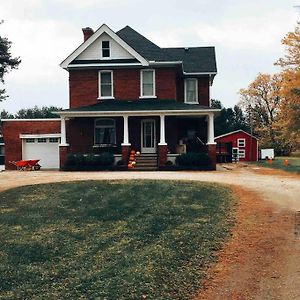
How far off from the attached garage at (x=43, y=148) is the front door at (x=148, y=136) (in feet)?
20.9

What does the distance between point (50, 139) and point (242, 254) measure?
87.6 ft

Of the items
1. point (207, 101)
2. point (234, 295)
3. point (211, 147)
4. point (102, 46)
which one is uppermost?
point (102, 46)

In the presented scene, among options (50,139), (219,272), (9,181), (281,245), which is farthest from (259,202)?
(50,139)

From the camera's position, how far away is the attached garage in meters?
34.9

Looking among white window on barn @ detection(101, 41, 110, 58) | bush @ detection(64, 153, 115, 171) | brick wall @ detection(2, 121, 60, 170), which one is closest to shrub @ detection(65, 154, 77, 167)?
bush @ detection(64, 153, 115, 171)

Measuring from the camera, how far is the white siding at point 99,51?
32438 mm

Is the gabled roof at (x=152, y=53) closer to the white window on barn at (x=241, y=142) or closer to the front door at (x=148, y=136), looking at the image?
the front door at (x=148, y=136)

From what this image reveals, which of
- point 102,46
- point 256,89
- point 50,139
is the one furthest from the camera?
point 256,89

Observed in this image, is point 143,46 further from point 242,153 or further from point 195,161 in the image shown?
point 242,153

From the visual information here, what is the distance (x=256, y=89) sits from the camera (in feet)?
252

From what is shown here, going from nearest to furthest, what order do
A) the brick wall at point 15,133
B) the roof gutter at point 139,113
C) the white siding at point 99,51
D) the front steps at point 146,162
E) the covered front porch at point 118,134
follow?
1. the front steps at point 146,162
2. the roof gutter at point 139,113
3. the white siding at point 99,51
4. the covered front porch at point 118,134
5. the brick wall at point 15,133

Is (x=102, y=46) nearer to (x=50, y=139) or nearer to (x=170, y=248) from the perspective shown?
(x=50, y=139)

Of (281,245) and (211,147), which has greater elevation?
(211,147)

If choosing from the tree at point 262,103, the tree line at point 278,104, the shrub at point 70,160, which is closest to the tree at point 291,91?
the tree line at point 278,104
